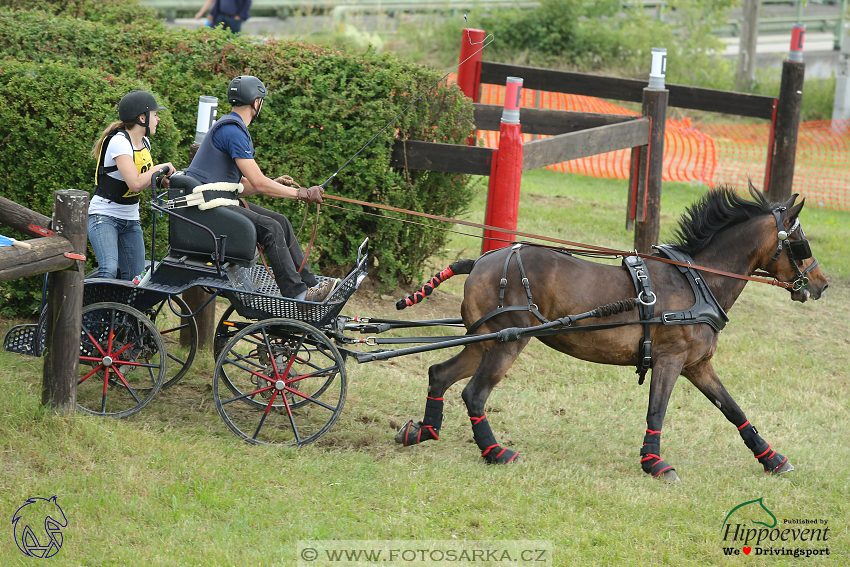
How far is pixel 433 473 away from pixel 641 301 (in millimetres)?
1664

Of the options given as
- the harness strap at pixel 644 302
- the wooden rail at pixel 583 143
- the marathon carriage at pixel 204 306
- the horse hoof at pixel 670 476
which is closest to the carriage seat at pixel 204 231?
the marathon carriage at pixel 204 306

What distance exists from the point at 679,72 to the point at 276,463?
17442 millimetres

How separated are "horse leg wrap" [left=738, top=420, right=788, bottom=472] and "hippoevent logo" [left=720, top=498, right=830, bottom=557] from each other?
60 cm

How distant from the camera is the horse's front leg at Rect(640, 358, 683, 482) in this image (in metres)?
5.41

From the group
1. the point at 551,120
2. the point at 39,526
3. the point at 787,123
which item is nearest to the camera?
the point at 39,526

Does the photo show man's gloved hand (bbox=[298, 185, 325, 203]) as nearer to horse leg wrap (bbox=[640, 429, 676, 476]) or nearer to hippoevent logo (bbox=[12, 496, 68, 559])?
hippoevent logo (bbox=[12, 496, 68, 559])

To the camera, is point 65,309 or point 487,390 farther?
point 487,390

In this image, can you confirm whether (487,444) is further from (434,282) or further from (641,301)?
(641,301)

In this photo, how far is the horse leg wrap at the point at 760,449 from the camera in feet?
18.5

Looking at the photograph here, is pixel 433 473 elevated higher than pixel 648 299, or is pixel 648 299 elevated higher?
pixel 648 299

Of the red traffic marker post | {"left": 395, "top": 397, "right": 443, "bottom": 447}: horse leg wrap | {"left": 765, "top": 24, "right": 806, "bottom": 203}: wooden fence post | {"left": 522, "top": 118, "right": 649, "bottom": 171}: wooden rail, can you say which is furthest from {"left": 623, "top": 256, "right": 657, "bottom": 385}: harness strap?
{"left": 765, "top": 24, "right": 806, "bottom": 203}: wooden fence post

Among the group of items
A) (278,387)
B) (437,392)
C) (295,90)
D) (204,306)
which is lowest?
(437,392)

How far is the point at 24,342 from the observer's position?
5098 millimetres

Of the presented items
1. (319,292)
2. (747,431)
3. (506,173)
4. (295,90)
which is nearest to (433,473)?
(319,292)
